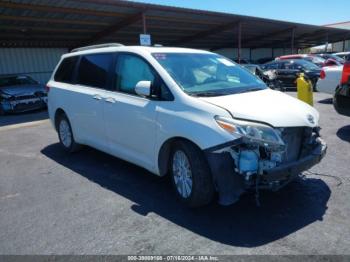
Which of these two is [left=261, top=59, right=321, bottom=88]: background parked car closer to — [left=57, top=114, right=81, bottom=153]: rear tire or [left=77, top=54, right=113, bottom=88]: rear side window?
[left=57, top=114, right=81, bottom=153]: rear tire

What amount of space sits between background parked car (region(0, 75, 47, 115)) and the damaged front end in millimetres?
10918

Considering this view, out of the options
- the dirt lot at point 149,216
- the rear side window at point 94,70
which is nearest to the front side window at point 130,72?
the rear side window at point 94,70

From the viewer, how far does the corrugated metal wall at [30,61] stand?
19.5 metres

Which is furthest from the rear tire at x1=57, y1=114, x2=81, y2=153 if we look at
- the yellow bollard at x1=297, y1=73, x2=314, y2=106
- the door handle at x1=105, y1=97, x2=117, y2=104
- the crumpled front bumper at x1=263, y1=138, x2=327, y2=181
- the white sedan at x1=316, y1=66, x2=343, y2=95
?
the white sedan at x1=316, y1=66, x2=343, y2=95

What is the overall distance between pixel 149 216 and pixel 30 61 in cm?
1970

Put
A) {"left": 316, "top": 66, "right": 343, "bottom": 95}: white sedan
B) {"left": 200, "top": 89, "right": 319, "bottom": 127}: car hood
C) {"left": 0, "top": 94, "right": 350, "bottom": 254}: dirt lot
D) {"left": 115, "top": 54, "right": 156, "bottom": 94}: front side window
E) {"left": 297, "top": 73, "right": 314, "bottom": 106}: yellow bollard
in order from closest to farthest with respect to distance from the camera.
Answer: {"left": 0, "top": 94, "right": 350, "bottom": 254}: dirt lot → {"left": 200, "top": 89, "right": 319, "bottom": 127}: car hood → {"left": 115, "top": 54, "right": 156, "bottom": 94}: front side window → {"left": 297, "top": 73, "right": 314, "bottom": 106}: yellow bollard → {"left": 316, "top": 66, "right": 343, "bottom": 95}: white sedan

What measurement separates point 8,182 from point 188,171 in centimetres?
300

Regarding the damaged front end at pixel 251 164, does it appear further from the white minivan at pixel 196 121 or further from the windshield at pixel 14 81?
the windshield at pixel 14 81

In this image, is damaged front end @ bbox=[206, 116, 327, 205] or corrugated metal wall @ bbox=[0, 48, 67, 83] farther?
corrugated metal wall @ bbox=[0, 48, 67, 83]

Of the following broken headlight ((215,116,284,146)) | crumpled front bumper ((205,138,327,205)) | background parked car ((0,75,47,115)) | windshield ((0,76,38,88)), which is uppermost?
broken headlight ((215,116,284,146))

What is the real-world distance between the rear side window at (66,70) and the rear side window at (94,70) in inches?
12.1

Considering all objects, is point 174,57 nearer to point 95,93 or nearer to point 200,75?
point 200,75

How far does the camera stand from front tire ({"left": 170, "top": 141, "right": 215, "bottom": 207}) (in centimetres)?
354

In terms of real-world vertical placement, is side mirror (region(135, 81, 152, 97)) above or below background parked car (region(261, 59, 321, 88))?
above
